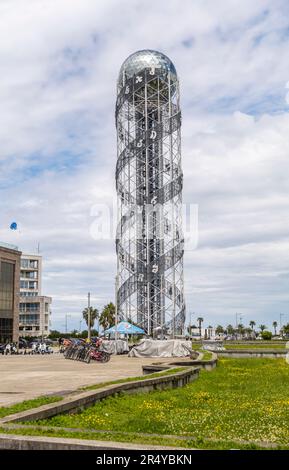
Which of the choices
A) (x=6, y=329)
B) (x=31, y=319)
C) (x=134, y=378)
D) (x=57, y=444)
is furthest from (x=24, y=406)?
(x=31, y=319)

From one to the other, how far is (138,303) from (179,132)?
26430mm

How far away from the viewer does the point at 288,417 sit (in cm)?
1346

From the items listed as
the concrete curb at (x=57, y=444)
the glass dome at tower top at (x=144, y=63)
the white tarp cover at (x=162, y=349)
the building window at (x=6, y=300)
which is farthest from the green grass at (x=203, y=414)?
the glass dome at tower top at (x=144, y=63)

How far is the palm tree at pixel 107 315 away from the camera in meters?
141

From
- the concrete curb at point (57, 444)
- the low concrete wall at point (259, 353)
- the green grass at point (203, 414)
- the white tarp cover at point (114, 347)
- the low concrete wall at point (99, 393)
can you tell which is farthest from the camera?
the white tarp cover at point (114, 347)

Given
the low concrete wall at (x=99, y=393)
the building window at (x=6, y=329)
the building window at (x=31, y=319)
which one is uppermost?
the building window at (x=31, y=319)

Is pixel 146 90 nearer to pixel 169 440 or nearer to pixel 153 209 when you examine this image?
pixel 153 209

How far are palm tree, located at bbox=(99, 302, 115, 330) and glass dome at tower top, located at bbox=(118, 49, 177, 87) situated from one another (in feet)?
225

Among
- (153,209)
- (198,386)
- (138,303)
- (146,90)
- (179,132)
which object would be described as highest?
(146,90)

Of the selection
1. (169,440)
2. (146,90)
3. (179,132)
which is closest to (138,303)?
(179,132)

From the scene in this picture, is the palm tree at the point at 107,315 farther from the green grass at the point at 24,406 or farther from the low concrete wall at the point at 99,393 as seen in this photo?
the green grass at the point at 24,406

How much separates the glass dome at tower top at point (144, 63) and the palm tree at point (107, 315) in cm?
6843

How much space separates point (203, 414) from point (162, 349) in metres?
33.0

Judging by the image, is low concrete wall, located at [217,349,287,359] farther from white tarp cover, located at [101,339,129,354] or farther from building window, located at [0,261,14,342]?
building window, located at [0,261,14,342]
